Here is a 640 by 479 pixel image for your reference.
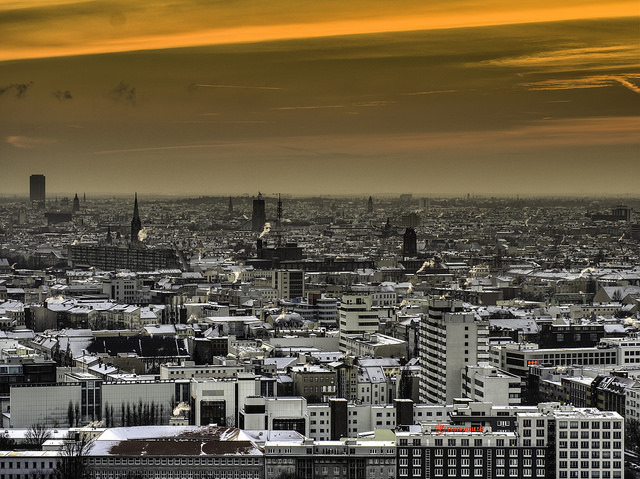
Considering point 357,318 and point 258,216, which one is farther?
point 258,216

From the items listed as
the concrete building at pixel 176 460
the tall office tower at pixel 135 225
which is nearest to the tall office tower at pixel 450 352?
the concrete building at pixel 176 460

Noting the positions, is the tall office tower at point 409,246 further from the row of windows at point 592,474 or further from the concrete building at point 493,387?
the row of windows at point 592,474

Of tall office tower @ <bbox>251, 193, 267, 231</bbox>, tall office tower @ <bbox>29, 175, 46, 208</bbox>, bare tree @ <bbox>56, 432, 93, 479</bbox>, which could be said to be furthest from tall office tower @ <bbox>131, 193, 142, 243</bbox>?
bare tree @ <bbox>56, 432, 93, 479</bbox>

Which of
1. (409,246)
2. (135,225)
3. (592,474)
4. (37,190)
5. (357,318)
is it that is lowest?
(592,474)

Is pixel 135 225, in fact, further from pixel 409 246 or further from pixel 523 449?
pixel 523 449

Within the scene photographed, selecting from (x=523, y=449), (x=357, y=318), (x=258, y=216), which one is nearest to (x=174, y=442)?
(x=523, y=449)
